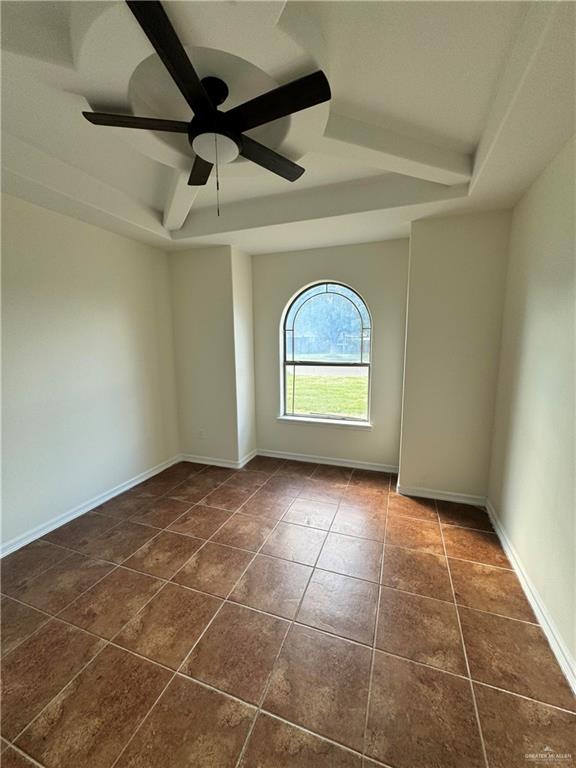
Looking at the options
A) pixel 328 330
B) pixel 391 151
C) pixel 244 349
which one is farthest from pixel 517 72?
pixel 244 349

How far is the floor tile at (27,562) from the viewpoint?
6.17ft

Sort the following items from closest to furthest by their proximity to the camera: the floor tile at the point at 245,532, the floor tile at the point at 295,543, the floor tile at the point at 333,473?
the floor tile at the point at 295,543 < the floor tile at the point at 245,532 < the floor tile at the point at 333,473

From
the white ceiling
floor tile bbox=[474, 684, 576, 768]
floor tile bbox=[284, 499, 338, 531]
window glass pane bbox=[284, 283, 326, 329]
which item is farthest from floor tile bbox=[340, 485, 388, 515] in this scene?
the white ceiling

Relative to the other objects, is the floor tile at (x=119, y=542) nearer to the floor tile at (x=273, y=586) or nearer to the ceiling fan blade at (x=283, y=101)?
the floor tile at (x=273, y=586)

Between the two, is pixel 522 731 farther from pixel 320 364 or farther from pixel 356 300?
pixel 356 300

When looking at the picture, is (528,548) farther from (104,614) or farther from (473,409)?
A: (104,614)

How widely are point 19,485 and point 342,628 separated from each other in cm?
241

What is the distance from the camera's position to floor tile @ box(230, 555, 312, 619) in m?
1.68

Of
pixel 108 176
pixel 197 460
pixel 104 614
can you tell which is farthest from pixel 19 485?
pixel 108 176

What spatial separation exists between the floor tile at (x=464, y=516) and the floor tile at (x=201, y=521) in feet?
6.06

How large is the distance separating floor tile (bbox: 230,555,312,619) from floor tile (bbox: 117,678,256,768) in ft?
1.49

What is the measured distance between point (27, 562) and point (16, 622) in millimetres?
561

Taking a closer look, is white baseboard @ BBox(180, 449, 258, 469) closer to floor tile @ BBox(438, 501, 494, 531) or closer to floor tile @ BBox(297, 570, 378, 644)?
floor tile @ BBox(297, 570, 378, 644)

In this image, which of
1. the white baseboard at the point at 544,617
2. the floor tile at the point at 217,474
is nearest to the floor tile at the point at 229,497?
the floor tile at the point at 217,474
